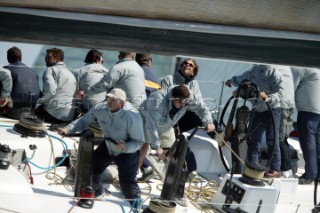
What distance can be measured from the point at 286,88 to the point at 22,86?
2016mm

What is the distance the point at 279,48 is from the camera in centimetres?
249

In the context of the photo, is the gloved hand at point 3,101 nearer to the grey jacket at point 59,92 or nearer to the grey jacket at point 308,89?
the grey jacket at point 59,92

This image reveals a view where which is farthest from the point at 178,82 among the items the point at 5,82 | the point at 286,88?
the point at 5,82

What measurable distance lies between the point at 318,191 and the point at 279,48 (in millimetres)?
2792

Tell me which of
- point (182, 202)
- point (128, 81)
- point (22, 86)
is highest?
point (128, 81)

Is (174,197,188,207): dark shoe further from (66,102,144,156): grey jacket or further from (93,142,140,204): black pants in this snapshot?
(66,102,144,156): grey jacket

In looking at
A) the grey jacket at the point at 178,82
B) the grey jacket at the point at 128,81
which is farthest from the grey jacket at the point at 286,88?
the grey jacket at the point at 128,81

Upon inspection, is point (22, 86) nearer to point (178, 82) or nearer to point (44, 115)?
point (44, 115)

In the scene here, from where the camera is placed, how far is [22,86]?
5.28 m

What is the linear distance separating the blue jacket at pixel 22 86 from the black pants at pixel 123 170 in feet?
3.97

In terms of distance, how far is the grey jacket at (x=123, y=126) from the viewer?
421 centimetres

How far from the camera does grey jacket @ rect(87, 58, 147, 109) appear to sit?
4.98m

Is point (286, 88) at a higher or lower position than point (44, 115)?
higher

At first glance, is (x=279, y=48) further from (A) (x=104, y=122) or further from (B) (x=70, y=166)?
(B) (x=70, y=166)
